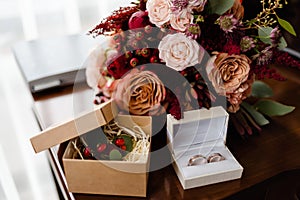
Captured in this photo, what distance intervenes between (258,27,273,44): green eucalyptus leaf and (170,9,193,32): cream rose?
7.1 inches

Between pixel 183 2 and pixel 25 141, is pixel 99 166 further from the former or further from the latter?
pixel 25 141

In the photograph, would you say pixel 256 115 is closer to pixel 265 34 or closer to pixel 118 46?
pixel 265 34

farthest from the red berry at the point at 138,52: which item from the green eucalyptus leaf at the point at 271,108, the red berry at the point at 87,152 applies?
the green eucalyptus leaf at the point at 271,108

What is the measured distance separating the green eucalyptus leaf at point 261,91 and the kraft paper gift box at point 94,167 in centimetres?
44

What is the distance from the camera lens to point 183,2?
0.76 metres

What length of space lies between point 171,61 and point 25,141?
1.06 meters

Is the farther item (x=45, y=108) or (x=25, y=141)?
(x=25, y=141)

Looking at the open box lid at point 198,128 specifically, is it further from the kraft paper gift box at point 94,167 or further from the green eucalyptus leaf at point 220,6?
the green eucalyptus leaf at point 220,6

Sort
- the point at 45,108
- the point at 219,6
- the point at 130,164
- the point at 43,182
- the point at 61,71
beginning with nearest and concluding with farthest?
the point at 130,164
the point at 219,6
the point at 45,108
the point at 61,71
the point at 43,182

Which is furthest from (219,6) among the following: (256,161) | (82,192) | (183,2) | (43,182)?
(43,182)

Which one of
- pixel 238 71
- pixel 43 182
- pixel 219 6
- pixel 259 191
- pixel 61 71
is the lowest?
pixel 43 182

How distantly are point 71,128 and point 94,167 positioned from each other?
10 cm

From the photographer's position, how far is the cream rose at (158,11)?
0.79 metres

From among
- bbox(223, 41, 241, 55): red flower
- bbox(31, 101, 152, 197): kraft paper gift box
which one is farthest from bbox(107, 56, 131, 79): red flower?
bbox(223, 41, 241, 55): red flower
